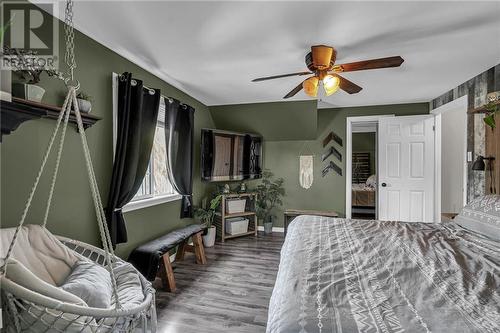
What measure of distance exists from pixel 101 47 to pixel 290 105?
2968 millimetres

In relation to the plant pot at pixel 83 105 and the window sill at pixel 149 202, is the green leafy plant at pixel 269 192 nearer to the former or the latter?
the window sill at pixel 149 202

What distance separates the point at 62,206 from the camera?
1.99m

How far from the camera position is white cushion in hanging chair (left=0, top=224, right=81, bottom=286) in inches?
57.6

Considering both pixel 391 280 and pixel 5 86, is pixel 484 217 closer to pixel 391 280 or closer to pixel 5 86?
pixel 391 280

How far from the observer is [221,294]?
8.45 feet

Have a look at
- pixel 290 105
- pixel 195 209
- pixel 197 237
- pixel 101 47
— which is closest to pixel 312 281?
pixel 197 237

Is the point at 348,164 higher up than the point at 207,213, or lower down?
higher up

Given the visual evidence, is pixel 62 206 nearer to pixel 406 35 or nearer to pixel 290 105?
pixel 406 35

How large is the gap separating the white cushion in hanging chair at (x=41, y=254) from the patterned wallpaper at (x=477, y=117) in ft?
13.7

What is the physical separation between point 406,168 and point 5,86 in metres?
5.01

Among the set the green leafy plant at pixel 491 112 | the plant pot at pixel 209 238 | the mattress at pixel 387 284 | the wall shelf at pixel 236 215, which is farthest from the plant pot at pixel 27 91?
the green leafy plant at pixel 491 112

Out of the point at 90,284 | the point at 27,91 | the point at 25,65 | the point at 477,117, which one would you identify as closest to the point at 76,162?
the point at 27,91

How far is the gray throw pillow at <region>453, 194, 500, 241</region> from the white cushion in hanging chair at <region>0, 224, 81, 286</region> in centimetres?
305

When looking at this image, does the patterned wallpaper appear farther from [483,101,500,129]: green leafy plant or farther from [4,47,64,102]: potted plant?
[4,47,64,102]: potted plant
